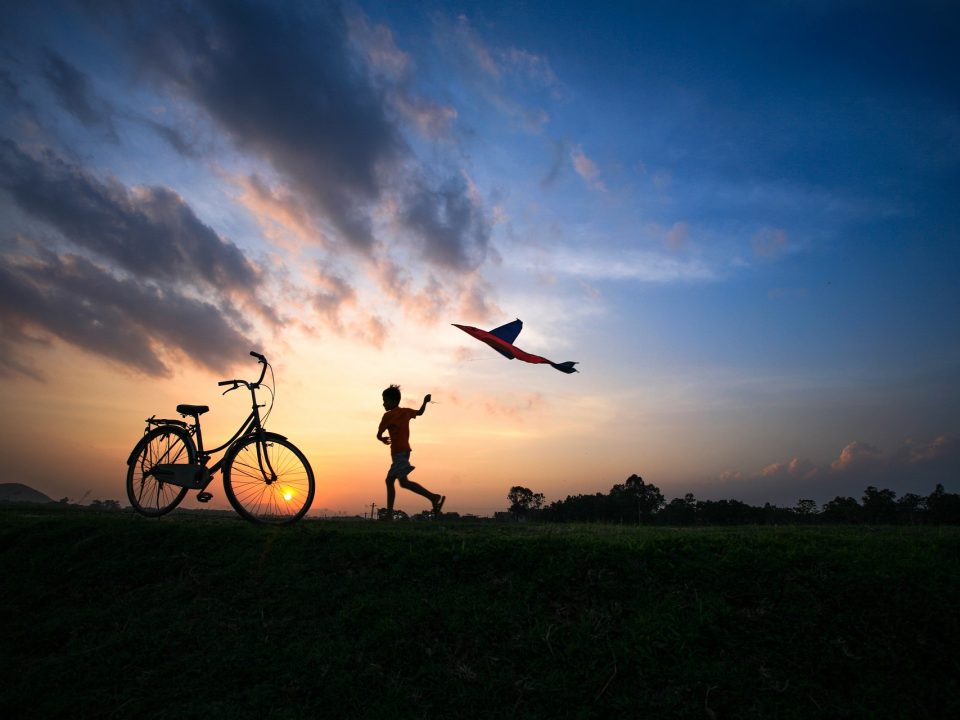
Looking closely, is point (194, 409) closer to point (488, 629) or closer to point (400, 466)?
point (400, 466)

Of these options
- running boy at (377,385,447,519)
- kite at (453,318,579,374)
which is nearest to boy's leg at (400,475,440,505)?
running boy at (377,385,447,519)

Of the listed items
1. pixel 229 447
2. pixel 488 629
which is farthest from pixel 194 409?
pixel 488 629

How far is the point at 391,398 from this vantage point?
11211mm

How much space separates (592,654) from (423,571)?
2.07m

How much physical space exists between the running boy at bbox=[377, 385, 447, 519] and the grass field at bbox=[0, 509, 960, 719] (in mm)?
3865

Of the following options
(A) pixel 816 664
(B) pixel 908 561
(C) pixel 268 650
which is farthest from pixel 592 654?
(B) pixel 908 561

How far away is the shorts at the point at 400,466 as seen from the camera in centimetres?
1080

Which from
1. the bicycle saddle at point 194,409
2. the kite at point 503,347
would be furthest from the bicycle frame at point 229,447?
the kite at point 503,347

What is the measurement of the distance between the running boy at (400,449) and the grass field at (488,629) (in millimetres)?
3865

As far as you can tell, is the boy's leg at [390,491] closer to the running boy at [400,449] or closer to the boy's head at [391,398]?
the running boy at [400,449]

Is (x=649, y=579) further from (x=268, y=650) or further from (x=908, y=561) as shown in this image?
(x=268, y=650)

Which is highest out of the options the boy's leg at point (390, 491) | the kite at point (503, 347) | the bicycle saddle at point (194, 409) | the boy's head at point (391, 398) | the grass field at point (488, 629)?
the kite at point (503, 347)

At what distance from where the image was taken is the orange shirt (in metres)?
10.9

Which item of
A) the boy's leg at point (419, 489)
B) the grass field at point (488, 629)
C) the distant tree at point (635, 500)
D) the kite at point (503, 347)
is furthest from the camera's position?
the distant tree at point (635, 500)
